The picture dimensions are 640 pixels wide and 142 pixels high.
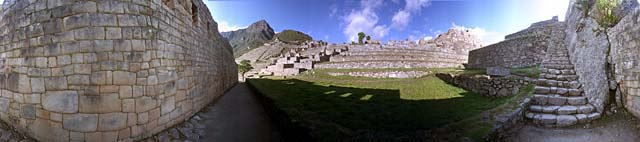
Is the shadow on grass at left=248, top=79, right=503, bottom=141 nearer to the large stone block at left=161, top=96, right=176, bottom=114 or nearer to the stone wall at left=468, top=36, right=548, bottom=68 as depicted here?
the large stone block at left=161, top=96, right=176, bottom=114

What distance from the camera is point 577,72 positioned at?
8.00m

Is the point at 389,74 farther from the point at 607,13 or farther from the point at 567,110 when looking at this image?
the point at 567,110

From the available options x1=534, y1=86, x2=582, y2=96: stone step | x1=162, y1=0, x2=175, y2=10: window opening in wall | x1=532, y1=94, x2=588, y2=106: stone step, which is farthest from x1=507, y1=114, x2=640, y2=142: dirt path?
x1=162, y1=0, x2=175, y2=10: window opening in wall

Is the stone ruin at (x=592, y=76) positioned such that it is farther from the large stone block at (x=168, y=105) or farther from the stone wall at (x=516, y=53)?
the large stone block at (x=168, y=105)

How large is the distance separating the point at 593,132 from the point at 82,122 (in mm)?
8711

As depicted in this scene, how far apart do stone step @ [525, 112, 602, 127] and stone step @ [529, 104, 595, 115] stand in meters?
0.12

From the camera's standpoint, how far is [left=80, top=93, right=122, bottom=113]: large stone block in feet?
13.5

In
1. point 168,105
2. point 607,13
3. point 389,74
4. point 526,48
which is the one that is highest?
point 607,13

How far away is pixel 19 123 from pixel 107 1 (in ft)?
9.57

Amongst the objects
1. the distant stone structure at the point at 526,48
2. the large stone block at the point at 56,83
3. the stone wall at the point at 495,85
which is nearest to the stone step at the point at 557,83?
the stone wall at the point at 495,85

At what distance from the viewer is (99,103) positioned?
13.6 ft

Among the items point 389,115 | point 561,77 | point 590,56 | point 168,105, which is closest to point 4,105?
point 168,105

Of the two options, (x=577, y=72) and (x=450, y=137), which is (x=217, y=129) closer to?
(x=450, y=137)

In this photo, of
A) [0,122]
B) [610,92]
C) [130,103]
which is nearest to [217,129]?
[130,103]
